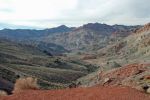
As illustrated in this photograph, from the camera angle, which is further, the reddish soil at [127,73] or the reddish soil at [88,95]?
the reddish soil at [127,73]

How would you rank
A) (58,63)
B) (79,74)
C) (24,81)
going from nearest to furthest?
(24,81) < (79,74) < (58,63)

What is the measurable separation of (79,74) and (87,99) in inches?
3986

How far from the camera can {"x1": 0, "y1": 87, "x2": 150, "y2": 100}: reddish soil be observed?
2425 cm

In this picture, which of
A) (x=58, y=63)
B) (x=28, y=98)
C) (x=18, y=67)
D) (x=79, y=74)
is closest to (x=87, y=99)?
(x=28, y=98)

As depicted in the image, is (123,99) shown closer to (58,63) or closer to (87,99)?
(87,99)

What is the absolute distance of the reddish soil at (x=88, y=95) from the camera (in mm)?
24250

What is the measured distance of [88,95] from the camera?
25.1 meters

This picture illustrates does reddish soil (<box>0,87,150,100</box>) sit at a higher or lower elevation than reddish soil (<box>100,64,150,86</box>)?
higher

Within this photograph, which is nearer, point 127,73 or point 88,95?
point 88,95

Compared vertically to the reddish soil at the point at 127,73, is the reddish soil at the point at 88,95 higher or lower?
higher

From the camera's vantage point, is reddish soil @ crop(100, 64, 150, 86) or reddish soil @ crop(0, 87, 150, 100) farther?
reddish soil @ crop(100, 64, 150, 86)

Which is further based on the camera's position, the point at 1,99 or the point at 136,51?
the point at 136,51

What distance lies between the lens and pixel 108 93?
25.5 metres

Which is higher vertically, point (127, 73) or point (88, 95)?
point (88, 95)
